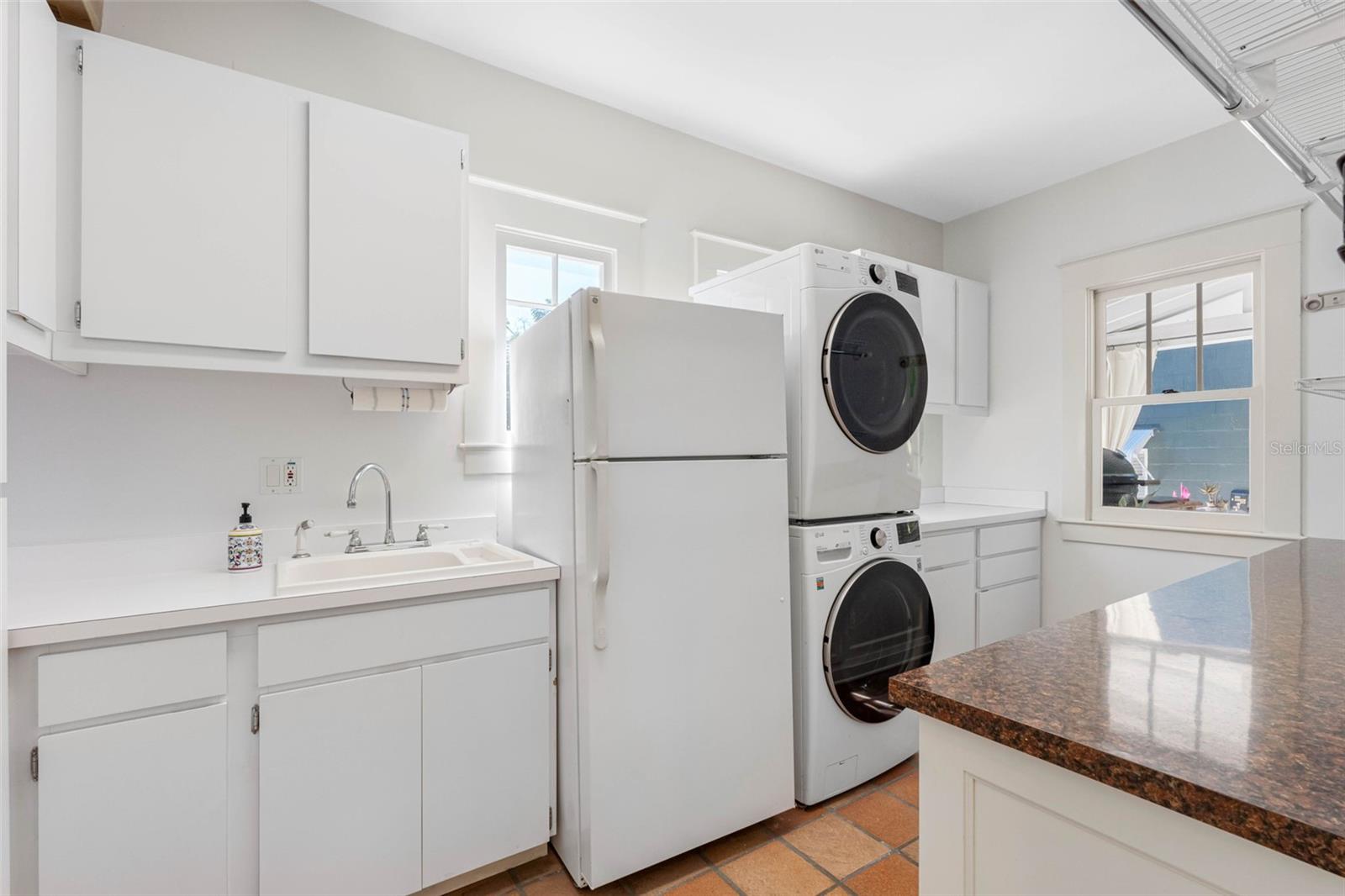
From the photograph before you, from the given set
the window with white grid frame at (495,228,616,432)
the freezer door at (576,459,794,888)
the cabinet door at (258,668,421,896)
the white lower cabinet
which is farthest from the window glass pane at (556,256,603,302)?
the white lower cabinet

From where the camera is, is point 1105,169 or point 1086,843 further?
point 1105,169

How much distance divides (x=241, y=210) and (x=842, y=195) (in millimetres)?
2999

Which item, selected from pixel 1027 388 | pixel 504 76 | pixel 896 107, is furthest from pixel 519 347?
pixel 1027 388

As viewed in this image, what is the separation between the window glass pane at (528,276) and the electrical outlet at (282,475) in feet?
3.25

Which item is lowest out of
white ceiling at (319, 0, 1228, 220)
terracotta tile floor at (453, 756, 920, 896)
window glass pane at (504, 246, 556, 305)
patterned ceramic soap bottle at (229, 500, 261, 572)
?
terracotta tile floor at (453, 756, 920, 896)

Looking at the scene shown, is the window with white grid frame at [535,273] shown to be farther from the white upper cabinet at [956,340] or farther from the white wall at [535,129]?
the white upper cabinet at [956,340]

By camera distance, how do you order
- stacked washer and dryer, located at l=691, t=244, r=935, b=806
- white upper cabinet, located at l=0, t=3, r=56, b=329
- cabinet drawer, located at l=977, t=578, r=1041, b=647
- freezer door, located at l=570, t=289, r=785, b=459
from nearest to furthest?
white upper cabinet, located at l=0, t=3, r=56, b=329 → freezer door, located at l=570, t=289, r=785, b=459 → stacked washer and dryer, located at l=691, t=244, r=935, b=806 → cabinet drawer, located at l=977, t=578, r=1041, b=647

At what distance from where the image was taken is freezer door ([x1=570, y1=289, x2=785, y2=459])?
1.72 m

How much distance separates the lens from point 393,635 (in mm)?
1592

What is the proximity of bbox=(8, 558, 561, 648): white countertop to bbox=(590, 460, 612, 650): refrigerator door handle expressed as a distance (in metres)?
0.20

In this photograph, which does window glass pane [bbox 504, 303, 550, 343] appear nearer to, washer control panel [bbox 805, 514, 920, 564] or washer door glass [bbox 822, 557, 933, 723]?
washer control panel [bbox 805, 514, 920, 564]

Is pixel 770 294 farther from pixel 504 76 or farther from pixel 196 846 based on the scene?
pixel 196 846

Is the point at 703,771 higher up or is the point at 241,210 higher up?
the point at 241,210

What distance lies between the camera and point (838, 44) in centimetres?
230
